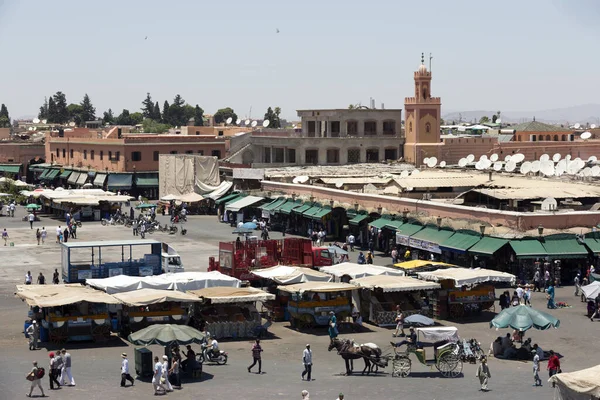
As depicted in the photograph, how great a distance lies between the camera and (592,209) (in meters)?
48.8

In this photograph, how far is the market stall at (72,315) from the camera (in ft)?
102

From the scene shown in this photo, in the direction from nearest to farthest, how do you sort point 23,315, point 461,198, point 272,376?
point 272,376
point 23,315
point 461,198

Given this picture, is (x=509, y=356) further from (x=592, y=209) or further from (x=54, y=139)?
(x=54, y=139)

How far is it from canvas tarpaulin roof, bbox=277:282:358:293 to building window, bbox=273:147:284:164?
53287mm

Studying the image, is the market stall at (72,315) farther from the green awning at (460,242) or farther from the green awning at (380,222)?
the green awning at (380,222)

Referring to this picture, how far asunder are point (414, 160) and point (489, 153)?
21.4 ft

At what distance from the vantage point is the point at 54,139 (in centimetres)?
10706

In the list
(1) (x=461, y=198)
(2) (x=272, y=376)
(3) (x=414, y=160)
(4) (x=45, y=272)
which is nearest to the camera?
(2) (x=272, y=376)

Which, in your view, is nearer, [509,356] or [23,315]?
[509,356]

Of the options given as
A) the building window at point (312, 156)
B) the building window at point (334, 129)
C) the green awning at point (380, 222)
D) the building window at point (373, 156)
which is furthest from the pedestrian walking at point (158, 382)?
the building window at point (334, 129)

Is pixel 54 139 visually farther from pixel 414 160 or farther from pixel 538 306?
pixel 538 306

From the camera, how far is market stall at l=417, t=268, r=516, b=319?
35.7 meters

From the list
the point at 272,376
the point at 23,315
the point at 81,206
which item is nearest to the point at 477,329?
the point at 272,376

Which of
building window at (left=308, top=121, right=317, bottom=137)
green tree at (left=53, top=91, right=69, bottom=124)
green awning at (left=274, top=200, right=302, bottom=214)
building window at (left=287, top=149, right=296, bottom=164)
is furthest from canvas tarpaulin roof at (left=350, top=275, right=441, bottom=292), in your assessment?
green tree at (left=53, top=91, right=69, bottom=124)
